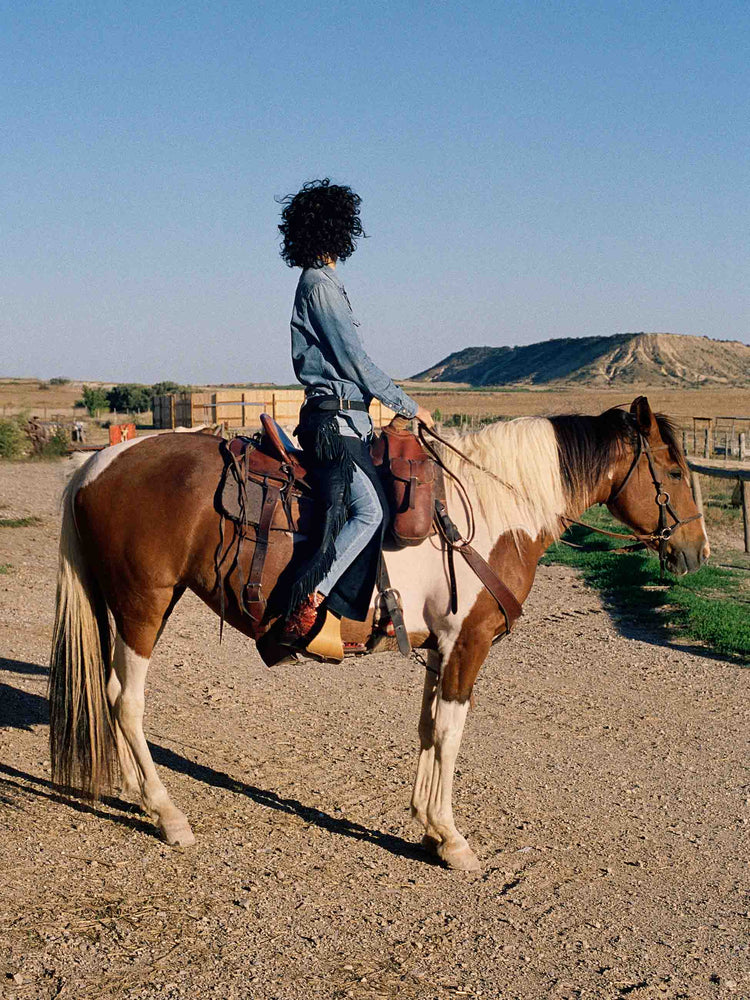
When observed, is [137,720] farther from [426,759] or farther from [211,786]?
[426,759]

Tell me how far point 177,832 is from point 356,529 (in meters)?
1.77

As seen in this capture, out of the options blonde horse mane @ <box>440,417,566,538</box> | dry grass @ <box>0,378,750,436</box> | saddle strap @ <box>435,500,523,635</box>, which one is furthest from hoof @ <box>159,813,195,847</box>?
dry grass @ <box>0,378,750,436</box>

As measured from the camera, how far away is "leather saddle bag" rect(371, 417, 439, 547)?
457 cm

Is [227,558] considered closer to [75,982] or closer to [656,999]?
[75,982]

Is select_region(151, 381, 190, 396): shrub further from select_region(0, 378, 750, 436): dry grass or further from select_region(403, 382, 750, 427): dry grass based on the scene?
select_region(403, 382, 750, 427): dry grass

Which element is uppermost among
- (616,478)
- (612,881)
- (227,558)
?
(616,478)

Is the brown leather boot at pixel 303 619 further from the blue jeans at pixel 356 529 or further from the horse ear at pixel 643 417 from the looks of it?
the horse ear at pixel 643 417

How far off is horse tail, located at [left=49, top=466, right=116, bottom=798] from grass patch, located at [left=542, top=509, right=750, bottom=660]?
4303mm

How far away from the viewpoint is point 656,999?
3.47m

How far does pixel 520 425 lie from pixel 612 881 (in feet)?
7.66

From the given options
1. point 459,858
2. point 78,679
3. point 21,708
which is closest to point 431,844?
point 459,858

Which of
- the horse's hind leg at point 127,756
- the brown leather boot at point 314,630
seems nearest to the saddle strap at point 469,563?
the brown leather boot at point 314,630

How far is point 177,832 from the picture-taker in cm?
468

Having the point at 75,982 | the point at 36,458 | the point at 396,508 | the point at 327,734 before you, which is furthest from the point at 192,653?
the point at 36,458
